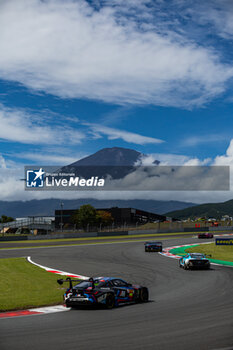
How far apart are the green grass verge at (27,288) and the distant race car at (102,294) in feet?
5.71

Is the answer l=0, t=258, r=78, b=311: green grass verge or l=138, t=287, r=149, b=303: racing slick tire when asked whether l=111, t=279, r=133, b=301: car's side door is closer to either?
l=138, t=287, r=149, b=303: racing slick tire

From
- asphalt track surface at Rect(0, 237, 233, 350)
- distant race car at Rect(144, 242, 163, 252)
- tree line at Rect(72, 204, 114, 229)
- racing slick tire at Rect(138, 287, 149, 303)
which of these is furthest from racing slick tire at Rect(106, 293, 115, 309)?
tree line at Rect(72, 204, 114, 229)

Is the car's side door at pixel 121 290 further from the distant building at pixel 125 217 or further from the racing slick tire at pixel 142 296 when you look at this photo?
the distant building at pixel 125 217

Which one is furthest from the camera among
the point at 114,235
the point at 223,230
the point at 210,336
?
the point at 223,230

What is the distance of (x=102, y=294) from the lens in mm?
15008

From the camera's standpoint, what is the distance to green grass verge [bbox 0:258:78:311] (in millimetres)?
16406

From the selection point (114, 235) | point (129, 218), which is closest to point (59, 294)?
point (114, 235)

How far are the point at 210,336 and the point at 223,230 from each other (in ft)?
277

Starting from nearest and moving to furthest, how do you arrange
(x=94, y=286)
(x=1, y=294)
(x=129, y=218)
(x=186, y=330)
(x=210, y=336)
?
(x=210, y=336) < (x=186, y=330) < (x=94, y=286) < (x=1, y=294) < (x=129, y=218)

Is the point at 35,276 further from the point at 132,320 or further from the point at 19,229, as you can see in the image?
the point at 19,229

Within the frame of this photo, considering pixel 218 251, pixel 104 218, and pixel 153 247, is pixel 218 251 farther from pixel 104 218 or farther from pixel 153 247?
pixel 104 218

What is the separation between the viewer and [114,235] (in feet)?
262

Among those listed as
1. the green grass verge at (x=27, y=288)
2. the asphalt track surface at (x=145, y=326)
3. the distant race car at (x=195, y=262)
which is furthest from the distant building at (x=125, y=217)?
the asphalt track surface at (x=145, y=326)

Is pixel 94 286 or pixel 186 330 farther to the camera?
pixel 94 286
